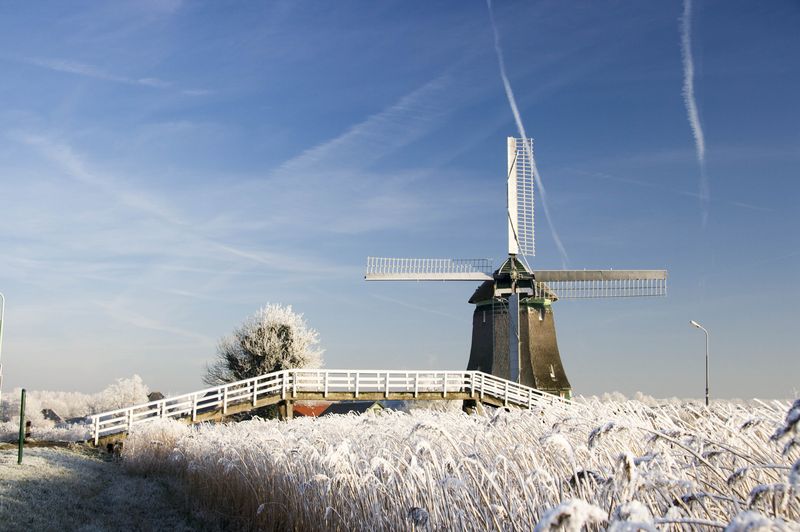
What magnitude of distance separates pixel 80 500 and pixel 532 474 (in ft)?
30.7

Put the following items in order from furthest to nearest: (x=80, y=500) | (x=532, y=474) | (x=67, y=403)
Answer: (x=67, y=403)
(x=80, y=500)
(x=532, y=474)

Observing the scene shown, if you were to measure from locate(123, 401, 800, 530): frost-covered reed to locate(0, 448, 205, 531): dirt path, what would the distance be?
964 mm

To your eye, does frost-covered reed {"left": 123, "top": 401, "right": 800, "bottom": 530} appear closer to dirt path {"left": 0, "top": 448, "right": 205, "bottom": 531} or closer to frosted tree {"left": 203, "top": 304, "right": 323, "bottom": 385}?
dirt path {"left": 0, "top": 448, "right": 205, "bottom": 531}

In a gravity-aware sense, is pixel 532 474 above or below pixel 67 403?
above

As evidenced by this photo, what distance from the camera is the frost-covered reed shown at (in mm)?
2973

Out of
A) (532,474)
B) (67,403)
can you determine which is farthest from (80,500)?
(67,403)

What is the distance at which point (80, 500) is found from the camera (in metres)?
11.5

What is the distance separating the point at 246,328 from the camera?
34.6 meters

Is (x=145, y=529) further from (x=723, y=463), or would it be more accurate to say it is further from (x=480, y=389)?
(x=480, y=389)

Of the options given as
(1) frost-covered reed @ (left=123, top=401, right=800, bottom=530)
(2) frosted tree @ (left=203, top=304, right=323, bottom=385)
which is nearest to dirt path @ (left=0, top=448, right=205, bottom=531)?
(1) frost-covered reed @ (left=123, top=401, right=800, bottom=530)

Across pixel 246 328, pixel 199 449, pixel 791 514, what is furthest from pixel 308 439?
pixel 246 328

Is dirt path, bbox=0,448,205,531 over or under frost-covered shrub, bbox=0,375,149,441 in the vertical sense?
over

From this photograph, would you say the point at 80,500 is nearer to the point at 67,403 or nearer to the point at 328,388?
the point at 328,388

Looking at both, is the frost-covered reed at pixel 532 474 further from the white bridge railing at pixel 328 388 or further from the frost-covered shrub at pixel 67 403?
the frost-covered shrub at pixel 67 403
